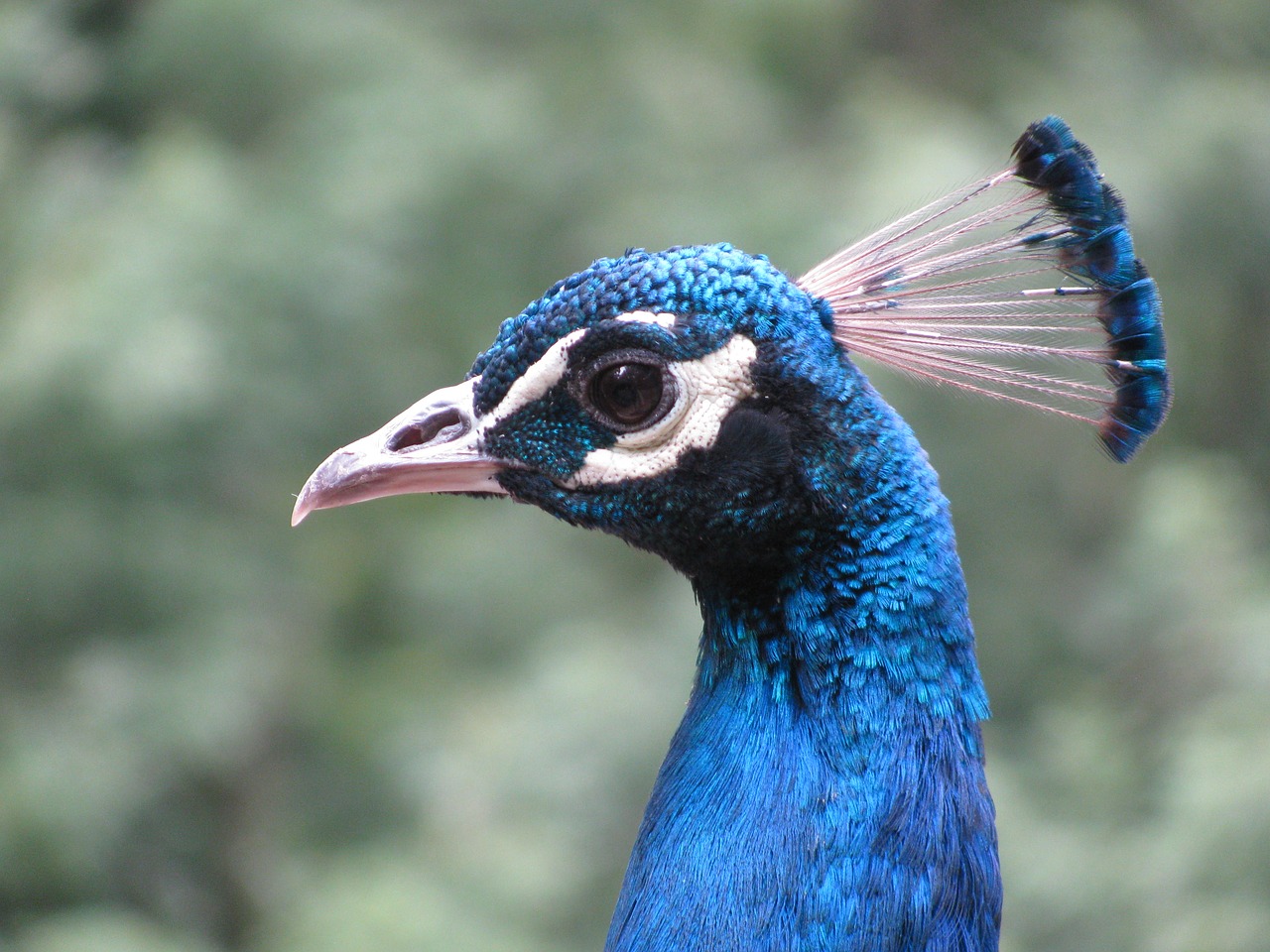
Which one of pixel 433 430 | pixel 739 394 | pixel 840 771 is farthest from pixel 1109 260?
pixel 433 430

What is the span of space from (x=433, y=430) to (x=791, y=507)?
0.29 metres

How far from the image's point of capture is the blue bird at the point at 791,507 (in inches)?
36.6

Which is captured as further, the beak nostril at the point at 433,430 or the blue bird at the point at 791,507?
the beak nostril at the point at 433,430

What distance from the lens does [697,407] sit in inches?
38.6

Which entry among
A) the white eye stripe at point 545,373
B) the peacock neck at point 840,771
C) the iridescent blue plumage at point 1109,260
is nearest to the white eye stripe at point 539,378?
the white eye stripe at point 545,373

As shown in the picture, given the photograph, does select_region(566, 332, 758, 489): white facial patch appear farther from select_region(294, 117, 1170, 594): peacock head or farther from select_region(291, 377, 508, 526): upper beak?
select_region(291, 377, 508, 526): upper beak

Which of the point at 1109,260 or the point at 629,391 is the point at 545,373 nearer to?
the point at 629,391

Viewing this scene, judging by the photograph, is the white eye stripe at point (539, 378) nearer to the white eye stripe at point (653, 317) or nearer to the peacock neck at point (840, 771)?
the white eye stripe at point (653, 317)

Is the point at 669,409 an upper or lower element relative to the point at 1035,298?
lower

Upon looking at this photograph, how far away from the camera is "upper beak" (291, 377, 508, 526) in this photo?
1.03m

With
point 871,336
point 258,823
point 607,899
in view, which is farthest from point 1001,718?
point 871,336

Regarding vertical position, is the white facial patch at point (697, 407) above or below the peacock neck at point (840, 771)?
above

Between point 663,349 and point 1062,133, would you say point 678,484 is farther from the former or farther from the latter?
point 1062,133

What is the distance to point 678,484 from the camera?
100 cm
